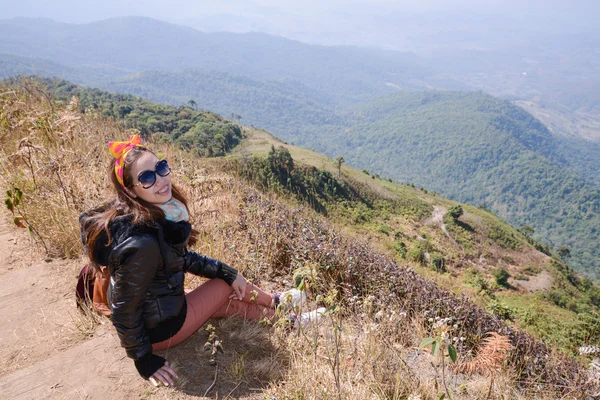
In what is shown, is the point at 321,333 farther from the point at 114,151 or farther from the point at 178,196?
the point at 114,151

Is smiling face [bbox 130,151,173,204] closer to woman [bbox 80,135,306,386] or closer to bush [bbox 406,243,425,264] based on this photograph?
woman [bbox 80,135,306,386]

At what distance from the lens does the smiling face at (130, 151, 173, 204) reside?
6.80 ft

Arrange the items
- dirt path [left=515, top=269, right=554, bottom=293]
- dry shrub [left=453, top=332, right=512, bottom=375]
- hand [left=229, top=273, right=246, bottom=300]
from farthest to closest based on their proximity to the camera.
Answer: dirt path [left=515, top=269, right=554, bottom=293] < dry shrub [left=453, top=332, right=512, bottom=375] < hand [left=229, top=273, right=246, bottom=300]

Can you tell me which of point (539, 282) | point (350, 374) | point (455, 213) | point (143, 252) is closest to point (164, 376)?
point (143, 252)

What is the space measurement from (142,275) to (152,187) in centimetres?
50

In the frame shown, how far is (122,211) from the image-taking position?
6.84ft

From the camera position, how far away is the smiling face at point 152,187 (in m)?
2.07

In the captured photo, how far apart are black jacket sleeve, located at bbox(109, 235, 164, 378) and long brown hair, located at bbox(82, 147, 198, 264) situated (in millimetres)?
140

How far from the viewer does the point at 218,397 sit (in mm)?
2191

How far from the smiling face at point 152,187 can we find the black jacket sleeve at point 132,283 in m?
0.27

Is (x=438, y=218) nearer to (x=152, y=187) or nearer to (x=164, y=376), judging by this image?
(x=164, y=376)

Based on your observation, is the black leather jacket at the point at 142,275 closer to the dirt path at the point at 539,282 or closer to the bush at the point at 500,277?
the bush at the point at 500,277

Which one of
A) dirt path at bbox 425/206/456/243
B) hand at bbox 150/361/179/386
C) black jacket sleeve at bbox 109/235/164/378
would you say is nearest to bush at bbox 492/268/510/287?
dirt path at bbox 425/206/456/243

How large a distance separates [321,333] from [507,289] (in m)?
34.7
